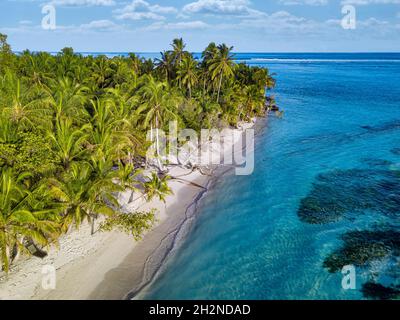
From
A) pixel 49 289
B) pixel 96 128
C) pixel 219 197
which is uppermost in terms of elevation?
pixel 96 128

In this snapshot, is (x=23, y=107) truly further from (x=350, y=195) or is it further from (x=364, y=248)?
(x=350, y=195)

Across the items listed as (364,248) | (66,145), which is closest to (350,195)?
(364,248)

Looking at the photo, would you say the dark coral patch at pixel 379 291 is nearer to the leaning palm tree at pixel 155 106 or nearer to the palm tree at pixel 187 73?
the leaning palm tree at pixel 155 106

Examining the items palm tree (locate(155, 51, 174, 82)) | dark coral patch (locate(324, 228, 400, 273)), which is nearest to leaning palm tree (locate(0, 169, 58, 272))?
dark coral patch (locate(324, 228, 400, 273))

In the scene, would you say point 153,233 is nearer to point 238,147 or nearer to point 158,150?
point 158,150

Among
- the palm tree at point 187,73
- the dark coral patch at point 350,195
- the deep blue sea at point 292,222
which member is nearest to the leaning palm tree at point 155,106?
the deep blue sea at point 292,222
